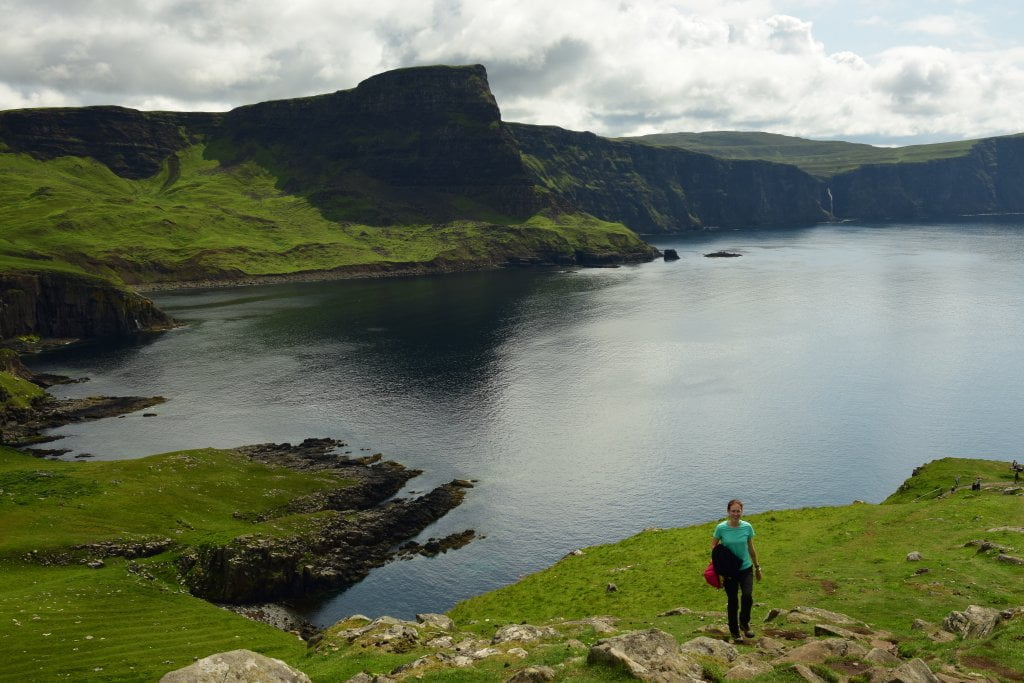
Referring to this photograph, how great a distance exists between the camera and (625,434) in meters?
116

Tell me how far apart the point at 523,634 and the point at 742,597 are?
1088 cm

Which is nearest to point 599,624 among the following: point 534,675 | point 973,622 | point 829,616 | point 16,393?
point 829,616

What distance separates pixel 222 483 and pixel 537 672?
69.8 meters

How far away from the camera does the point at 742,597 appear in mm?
26531

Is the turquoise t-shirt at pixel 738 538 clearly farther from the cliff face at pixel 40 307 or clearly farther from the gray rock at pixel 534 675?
the cliff face at pixel 40 307

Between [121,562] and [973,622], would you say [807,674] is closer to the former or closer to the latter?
[973,622]

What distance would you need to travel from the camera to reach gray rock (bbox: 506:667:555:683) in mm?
23578

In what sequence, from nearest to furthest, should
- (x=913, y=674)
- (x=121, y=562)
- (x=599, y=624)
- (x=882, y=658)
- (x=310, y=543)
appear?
(x=913, y=674), (x=882, y=658), (x=599, y=624), (x=121, y=562), (x=310, y=543)

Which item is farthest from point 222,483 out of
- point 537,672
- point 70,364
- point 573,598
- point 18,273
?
point 18,273

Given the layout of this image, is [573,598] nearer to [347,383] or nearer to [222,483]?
[222,483]

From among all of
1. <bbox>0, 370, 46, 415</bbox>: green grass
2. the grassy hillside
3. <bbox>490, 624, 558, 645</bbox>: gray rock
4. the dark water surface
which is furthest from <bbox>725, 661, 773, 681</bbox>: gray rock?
<bbox>0, 370, 46, 415</bbox>: green grass

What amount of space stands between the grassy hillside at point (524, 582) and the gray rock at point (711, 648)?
9.26 feet

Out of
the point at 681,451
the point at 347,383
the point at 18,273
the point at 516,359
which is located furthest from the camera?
the point at 18,273

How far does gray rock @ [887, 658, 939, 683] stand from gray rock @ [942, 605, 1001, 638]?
6.26 m
